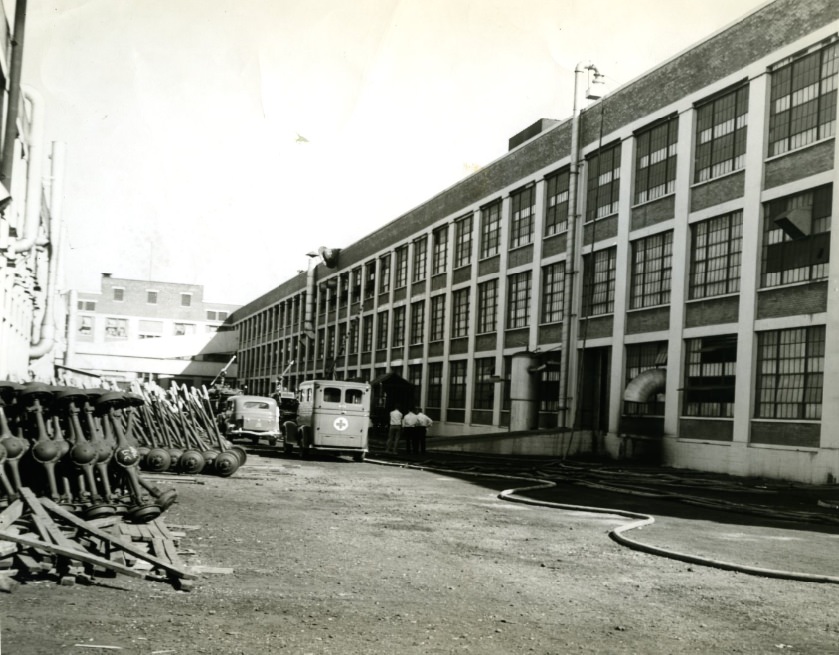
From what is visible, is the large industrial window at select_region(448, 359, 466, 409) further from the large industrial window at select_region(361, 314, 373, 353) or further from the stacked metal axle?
the stacked metal axle

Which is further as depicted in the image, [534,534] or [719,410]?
[719,410]

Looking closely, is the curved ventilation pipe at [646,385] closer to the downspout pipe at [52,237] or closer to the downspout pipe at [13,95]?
the downspout pipe at [13,95]

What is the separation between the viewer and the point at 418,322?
50688 millimetres

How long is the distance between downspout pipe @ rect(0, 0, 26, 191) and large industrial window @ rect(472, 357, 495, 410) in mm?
27719

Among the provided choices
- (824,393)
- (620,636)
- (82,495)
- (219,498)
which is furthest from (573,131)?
(620,636)

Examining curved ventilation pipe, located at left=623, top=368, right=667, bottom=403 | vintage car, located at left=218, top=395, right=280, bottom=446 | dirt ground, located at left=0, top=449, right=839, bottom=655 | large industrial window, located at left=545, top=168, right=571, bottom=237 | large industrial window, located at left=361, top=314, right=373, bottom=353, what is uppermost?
large industrial window, located at left=545, top=168, right=571, bottom=237

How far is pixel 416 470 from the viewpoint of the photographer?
24.5 meters

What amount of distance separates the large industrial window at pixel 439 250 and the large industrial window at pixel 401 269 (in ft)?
13.2

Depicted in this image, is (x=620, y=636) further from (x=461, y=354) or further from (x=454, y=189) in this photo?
(x=454, y=189)

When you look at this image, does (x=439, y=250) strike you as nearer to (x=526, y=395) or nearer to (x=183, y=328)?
(x=526, y=395)

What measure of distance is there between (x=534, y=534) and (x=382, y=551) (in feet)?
8.31

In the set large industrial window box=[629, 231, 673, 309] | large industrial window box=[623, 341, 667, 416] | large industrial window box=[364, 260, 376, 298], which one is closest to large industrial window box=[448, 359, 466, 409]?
large industrial window box=[623, 341, 667, 416]

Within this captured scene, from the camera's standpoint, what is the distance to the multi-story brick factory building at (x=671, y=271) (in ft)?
79.2

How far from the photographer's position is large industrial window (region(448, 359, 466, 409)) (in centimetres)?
4412
